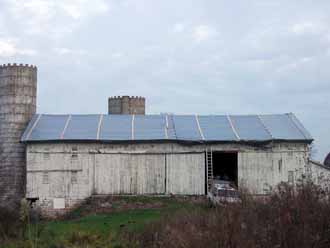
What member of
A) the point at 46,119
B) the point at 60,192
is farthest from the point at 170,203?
the point at 46,119

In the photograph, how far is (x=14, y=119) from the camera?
31922 mm

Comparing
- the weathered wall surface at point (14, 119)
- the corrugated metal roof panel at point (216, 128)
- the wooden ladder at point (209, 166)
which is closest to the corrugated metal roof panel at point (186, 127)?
the corrugated metal roof panel at point (216, 128)

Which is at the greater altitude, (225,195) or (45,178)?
(225,195)

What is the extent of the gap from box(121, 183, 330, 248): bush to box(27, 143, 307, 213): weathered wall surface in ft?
69.2

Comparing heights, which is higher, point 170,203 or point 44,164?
point 44,164

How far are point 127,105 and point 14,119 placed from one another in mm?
11307

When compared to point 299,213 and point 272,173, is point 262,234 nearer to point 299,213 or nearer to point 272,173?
point 299,213

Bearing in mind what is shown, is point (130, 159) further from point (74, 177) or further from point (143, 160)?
point (74, 177)

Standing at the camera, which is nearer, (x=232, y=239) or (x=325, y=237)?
(x=232, y=239)

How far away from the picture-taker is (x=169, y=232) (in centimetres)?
909

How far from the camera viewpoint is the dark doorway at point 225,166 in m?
33.0

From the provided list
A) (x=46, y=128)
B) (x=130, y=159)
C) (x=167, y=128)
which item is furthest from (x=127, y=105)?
(x=130, y=159)

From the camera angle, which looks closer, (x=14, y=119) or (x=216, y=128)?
(x=14, y=119)

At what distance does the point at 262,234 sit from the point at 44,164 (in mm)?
23178
